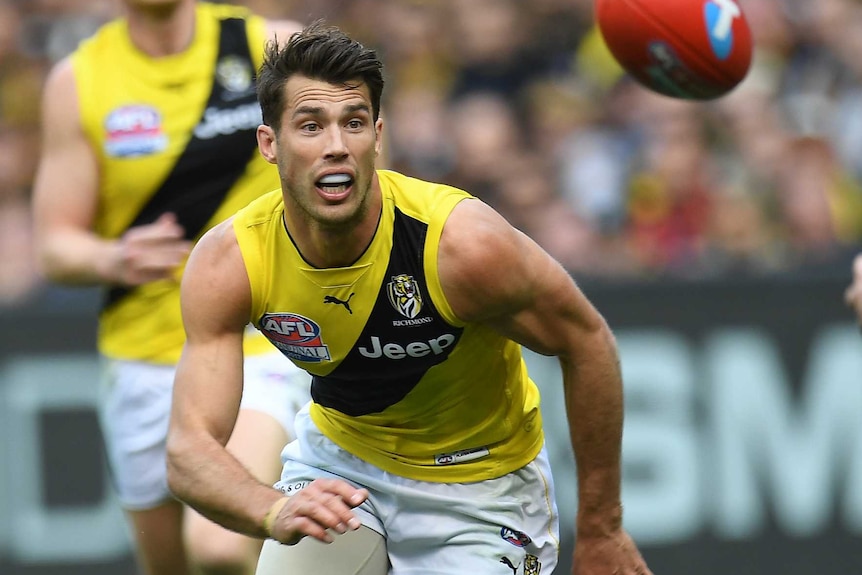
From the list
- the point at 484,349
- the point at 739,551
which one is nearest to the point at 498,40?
the point at 739,551

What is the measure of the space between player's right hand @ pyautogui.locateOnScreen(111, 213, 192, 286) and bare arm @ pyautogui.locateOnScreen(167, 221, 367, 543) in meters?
1.08

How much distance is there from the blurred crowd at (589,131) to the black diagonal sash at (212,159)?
9.39 ft

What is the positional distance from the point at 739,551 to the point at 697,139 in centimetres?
283

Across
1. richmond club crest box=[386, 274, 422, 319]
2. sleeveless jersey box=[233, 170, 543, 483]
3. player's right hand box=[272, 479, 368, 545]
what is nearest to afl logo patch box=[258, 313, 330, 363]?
sleeveless jersey box=[233, 170, 543, 483]

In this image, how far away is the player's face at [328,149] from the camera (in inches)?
165

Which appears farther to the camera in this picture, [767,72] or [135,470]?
[767,72]

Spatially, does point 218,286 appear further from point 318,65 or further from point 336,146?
point 318,65

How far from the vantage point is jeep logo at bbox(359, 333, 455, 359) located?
176 inches

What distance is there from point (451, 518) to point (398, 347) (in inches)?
24.6

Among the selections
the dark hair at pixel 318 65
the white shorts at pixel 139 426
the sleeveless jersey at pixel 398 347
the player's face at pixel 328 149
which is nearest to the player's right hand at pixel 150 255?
the white shorts at pixel 139 426

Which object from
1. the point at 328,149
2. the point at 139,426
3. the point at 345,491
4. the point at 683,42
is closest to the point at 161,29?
the point at 139,426

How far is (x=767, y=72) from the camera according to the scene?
10148 mm

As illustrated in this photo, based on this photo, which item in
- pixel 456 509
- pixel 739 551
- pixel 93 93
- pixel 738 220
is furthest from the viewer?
pixel 738 220

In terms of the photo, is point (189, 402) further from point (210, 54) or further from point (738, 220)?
point (738, 220)
